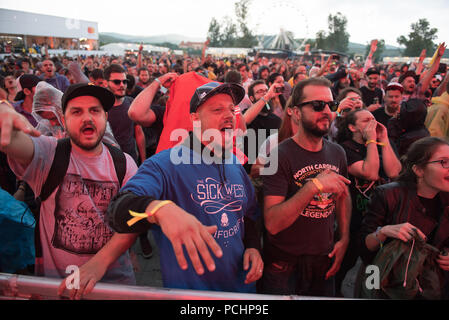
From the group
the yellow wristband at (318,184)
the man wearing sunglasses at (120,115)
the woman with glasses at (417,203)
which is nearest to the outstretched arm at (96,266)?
the yellow wristband at (318,184)

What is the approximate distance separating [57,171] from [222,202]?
98 centimetres

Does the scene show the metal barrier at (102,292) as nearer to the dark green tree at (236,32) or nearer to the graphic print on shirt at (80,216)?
the graphic print on shirt at (80,216)

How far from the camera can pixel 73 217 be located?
5.61 feet

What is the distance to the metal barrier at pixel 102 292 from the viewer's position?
1202 mm

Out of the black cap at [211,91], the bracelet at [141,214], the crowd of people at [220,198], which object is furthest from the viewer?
the black cap at [211,91]

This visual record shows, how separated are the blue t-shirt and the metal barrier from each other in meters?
0.34

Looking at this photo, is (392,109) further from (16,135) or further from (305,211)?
(16,135)

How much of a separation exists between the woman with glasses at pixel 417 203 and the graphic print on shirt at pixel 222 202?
1010 millimetres

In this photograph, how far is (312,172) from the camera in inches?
79.8

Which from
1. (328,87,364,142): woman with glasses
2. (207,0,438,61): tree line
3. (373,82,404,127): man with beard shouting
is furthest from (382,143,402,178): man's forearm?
(207,0,438,61): tree line

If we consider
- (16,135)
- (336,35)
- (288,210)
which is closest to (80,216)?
(16,135)

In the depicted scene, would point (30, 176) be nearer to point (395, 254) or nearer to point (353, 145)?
point (395, 254)
